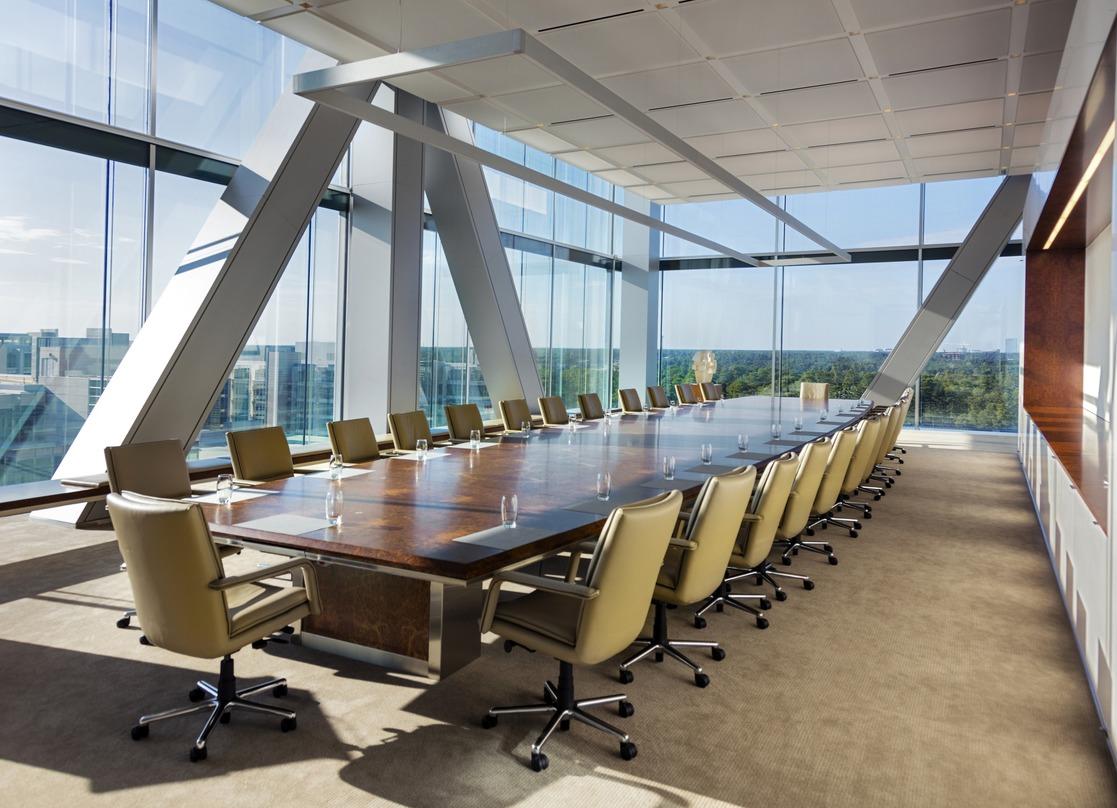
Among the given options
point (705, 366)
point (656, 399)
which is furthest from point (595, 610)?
point (705, 366)

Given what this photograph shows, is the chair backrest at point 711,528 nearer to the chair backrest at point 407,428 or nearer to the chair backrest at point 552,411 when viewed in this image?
the chair backrest at point 407,428

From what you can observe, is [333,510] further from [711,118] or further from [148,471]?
[711,118]

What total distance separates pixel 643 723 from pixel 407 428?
3.80 m

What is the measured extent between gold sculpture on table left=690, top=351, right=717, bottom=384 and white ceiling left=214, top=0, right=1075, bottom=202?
5.71 meters

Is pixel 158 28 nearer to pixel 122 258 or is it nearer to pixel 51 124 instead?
pixel 51 124

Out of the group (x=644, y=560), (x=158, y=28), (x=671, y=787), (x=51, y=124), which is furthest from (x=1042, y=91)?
(x=51, y=124)

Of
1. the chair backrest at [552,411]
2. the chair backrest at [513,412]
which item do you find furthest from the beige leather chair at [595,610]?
the chair backrest at [552,411]

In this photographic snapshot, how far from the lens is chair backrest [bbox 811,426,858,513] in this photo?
17.4 ft

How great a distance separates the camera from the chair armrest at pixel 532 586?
8.80 feet

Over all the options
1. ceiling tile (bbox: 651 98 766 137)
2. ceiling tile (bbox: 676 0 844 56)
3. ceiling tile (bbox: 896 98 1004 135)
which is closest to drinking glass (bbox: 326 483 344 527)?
ceiling tile (bbox: 676 0 844 56)

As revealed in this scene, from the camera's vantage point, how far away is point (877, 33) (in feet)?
20.0

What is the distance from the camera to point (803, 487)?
15.2 feet

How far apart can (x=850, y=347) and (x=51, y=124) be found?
1244 cm

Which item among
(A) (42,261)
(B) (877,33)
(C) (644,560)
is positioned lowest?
(C) (644,560)
